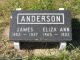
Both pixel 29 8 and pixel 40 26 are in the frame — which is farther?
pixel 29 8

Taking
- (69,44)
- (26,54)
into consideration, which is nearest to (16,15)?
(26,54)

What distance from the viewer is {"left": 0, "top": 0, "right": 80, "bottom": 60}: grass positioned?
629 cm

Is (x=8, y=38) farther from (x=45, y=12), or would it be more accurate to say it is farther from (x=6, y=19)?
(x=45, y=12)

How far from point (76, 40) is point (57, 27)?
27.2 inches

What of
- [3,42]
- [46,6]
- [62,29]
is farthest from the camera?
[46,6]

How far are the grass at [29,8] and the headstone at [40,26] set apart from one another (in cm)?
35

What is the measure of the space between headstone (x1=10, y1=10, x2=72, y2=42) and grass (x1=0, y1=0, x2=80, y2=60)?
0.35 m

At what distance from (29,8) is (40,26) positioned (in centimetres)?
107

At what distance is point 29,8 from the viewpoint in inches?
285

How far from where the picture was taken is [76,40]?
22.1 ft

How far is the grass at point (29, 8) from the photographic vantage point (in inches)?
247

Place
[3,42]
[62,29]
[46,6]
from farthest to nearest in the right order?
[46,6]
[3,42]
[62,29]

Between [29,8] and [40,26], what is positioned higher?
[29,8]

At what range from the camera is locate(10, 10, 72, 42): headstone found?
6223 millimetres
